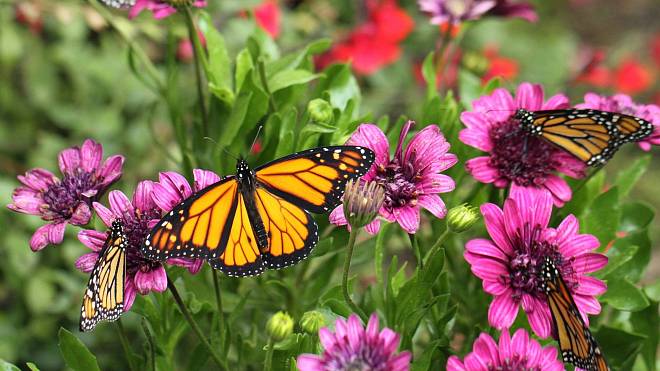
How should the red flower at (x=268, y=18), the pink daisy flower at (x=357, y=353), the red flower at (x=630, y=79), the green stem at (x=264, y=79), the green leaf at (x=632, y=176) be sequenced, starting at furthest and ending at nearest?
the red flower at (x=630, y=79) < the red flower at (x=268, y=18) < the green leaf at (x=632, y=176) < the green stem at (x=264, y=79) < the pink daisy flower at (x=357, y=353)

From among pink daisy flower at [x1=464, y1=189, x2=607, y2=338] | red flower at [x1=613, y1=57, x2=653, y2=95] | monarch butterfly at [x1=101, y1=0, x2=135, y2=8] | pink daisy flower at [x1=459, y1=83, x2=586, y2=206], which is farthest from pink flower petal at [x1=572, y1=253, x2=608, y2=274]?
red flower at [x1=613, y1=57, x2=653, y2=95]

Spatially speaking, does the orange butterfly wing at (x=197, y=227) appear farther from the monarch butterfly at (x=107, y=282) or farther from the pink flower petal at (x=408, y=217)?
the pink flower petal at (x=408, y=217)

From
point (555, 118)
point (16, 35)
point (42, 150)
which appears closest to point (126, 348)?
point (555, 118)

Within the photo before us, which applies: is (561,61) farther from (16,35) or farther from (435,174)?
(435,174)

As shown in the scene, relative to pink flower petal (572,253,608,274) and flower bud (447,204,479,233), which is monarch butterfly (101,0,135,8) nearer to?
flower bud (447,204,479,233)

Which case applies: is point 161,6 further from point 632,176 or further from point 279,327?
point 632,176

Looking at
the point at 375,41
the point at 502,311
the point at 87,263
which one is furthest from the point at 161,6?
the point at 375,41

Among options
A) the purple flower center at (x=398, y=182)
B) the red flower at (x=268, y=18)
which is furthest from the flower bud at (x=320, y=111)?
the red flower at (x=268, y=18)
